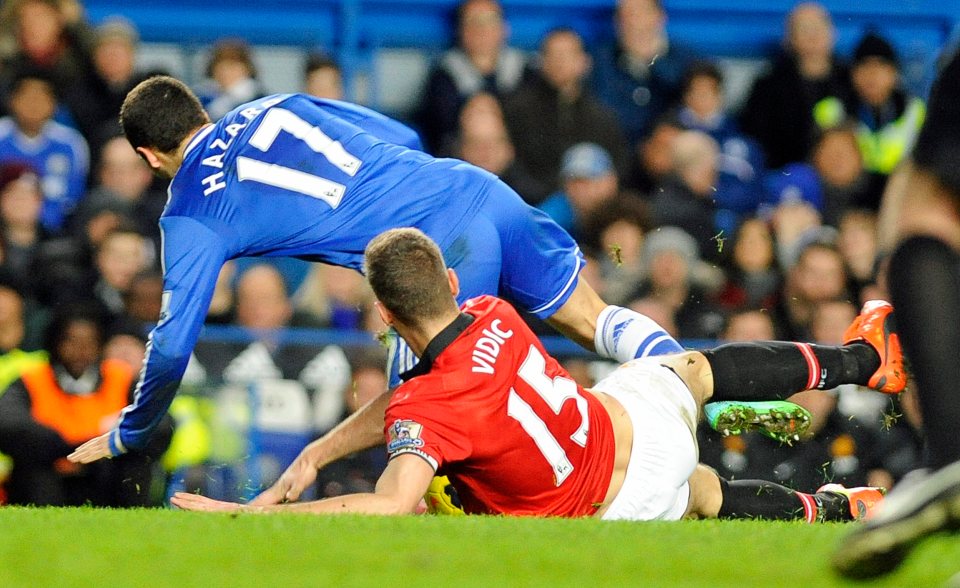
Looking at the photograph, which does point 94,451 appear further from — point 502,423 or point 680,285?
point 680,285

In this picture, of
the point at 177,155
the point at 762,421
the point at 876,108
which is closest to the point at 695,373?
the point at 762,421

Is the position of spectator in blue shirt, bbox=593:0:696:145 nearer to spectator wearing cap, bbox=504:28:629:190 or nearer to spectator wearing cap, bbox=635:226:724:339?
spectator wearing cap, bbox=504:28:629:190

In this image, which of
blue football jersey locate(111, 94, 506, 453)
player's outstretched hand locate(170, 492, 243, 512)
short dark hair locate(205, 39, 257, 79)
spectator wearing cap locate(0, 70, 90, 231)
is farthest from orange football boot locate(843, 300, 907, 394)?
spectator wearing cap locate(0, 70, 90, 231)

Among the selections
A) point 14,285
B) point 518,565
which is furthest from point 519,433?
point 14,285

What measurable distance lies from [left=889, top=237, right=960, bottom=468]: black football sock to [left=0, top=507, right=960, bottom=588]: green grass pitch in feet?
1.27

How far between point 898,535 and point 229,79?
7.59 metres

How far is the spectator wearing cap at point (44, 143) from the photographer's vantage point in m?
10.1

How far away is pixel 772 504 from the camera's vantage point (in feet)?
21.1

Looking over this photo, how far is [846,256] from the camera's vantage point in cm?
1094

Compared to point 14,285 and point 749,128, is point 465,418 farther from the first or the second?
point 749,128

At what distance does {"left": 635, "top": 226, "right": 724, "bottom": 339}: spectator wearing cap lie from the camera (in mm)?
9547

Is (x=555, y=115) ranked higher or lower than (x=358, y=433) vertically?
higher

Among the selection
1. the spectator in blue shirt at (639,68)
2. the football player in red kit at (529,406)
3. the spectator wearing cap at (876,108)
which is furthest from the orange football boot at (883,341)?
the spectator wearing cap at (876,108)

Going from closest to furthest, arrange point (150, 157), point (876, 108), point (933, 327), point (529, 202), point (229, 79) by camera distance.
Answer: point (933, 327) → point (150, 157) → point (229, 79) → point (529, 202) → point (876, 108)
